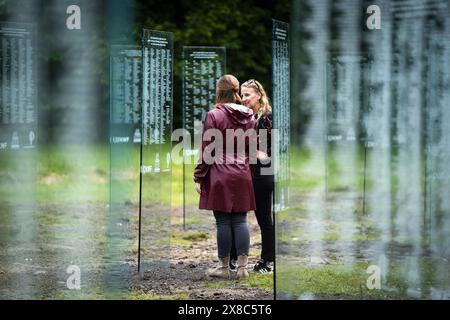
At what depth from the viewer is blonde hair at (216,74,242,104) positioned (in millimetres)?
9094

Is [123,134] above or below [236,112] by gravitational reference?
below

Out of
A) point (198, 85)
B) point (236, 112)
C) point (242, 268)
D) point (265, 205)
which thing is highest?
point (198, 85)

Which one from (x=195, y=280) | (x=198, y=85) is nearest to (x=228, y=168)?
(x=195, y=280)

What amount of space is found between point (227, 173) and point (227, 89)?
779 millimetres

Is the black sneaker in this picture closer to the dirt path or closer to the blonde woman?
the blonde woman

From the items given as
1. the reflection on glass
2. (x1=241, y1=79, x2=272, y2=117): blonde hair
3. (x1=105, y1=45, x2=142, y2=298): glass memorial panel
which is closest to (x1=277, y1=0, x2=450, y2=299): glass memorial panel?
(x1=241, y1=79, x2=272, y2=117): blonde hair

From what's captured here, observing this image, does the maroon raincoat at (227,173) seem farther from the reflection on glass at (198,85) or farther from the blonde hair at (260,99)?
the reflection on glass at (198,85)

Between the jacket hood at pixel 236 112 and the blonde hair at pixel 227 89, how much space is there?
0.09 m

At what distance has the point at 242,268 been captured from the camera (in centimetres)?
921

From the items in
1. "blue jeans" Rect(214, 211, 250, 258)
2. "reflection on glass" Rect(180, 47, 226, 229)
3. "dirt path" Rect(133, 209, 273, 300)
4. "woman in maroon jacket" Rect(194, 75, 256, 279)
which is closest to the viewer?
"dirt path" Rect(133, 209, 273, 300)

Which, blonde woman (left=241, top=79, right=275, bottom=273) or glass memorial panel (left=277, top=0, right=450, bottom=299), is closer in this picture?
glass memorial panel (left=277, top=0, right=450, bottom=299)

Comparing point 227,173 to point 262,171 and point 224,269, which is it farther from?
point 224,269

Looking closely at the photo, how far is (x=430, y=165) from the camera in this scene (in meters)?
9.96
